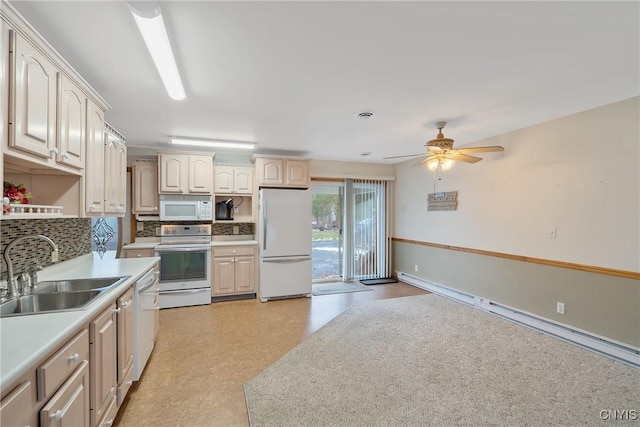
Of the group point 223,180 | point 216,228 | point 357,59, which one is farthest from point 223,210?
point 357,59

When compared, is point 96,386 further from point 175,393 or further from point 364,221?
point 364,221

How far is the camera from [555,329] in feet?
11.0

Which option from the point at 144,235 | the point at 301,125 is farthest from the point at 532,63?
the point at 144,235

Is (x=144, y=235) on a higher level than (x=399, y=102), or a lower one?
lower

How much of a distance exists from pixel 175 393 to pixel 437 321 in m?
2.98

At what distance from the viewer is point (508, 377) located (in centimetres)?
249

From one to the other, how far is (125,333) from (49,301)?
1.60ft

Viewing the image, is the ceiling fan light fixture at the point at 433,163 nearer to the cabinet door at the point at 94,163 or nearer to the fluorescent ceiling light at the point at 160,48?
the fluorescent ceiling light at the point at 160,48

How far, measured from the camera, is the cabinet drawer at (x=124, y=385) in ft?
6.51

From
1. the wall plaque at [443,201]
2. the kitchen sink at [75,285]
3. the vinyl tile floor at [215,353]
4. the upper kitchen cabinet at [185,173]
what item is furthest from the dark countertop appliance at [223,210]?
the wall plaque at [443,201]

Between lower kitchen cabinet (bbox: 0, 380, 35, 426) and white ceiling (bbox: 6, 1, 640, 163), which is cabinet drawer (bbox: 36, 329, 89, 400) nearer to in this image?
lower kitchen cabinet (bbox: 0, 380, 35, 426)

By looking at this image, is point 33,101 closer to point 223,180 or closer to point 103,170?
point 103,170

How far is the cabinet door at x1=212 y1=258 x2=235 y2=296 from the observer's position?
4531mm

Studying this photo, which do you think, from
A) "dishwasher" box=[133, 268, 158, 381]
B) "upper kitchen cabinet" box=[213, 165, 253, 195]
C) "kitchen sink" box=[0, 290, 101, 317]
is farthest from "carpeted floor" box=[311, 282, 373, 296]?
"kitchen sink" box=[0, 290, 101, 317]
